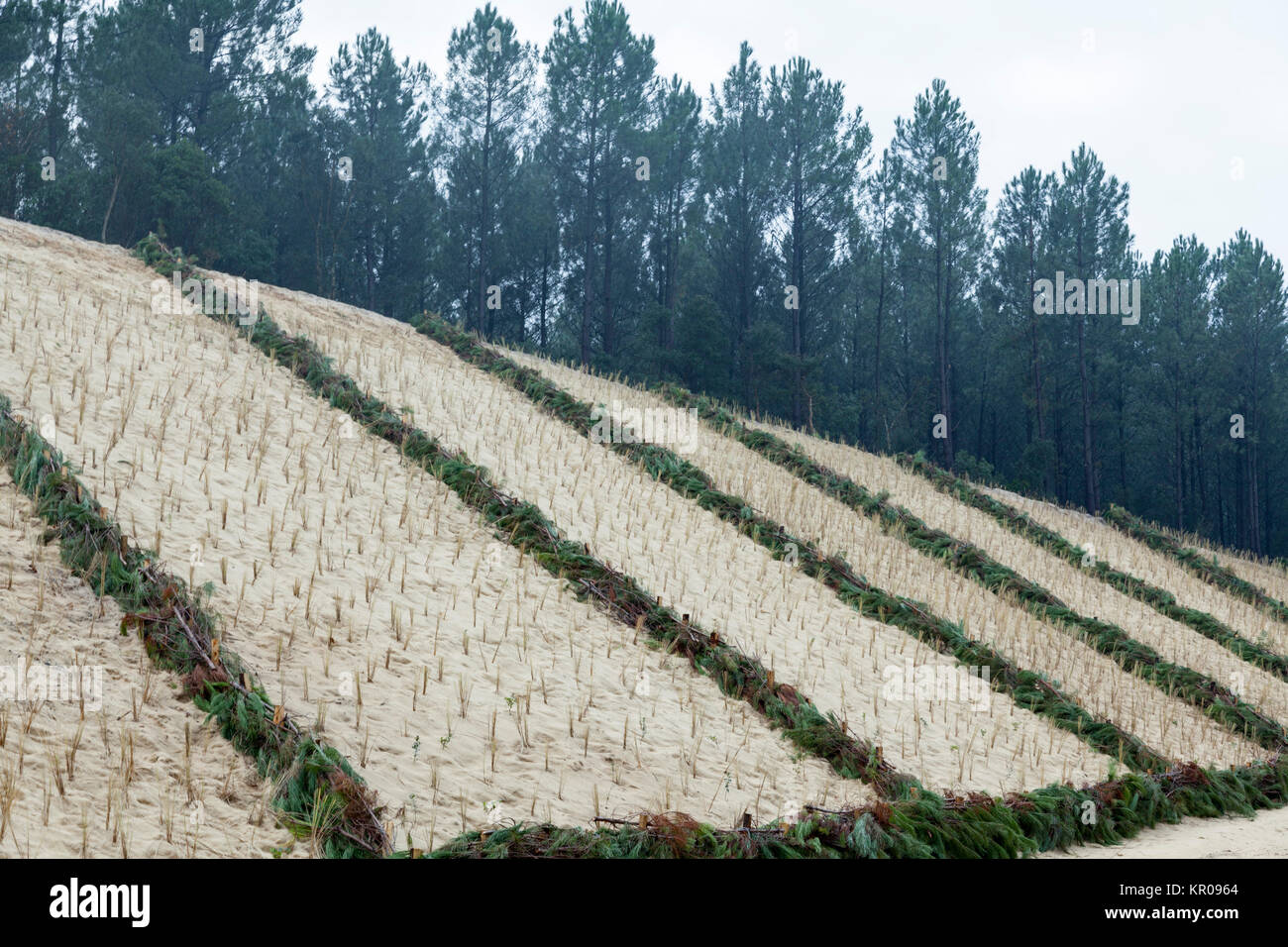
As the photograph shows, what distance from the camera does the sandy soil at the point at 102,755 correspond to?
4961 mm

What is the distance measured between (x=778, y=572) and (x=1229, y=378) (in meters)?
A: 40.2

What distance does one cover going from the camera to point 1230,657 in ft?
50.9

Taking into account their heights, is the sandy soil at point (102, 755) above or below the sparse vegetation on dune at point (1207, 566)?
above

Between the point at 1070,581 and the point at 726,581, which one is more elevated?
the point at 726,581

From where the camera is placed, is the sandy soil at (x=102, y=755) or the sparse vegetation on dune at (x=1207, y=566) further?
the sparse vegetation on dune at (x=1207, y=566)

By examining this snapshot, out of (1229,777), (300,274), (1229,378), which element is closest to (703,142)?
(300,274)

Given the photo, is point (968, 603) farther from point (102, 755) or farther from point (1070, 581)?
point (102, 755)

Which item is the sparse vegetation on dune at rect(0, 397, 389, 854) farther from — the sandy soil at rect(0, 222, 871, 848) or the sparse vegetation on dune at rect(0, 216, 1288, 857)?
the sandy soil at rect(0, 222, 871, 848)

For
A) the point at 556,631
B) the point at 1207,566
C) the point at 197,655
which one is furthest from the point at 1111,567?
the point at 197,655

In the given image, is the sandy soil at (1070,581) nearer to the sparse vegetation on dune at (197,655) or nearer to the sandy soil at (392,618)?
the sandy soil at (392,618)

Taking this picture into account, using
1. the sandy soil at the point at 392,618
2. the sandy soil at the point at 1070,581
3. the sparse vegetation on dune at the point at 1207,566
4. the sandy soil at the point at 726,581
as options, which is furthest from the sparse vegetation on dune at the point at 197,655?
the sparse vegetation on dune at the point at 1207,566

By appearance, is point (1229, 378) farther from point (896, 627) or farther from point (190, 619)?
point (190, 619)

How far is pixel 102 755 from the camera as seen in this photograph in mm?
5668

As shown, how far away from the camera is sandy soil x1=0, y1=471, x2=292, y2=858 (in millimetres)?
4961
